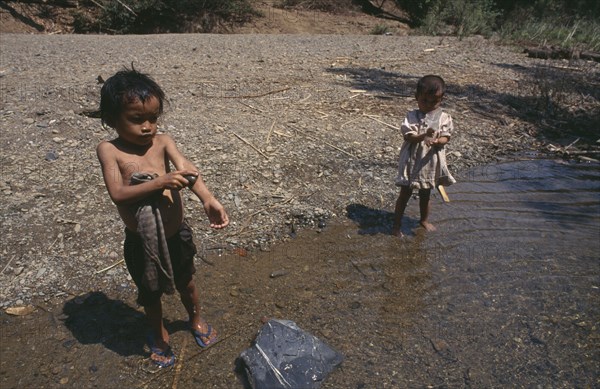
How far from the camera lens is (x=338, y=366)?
2.75 meters

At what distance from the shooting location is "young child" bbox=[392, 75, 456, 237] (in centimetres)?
361

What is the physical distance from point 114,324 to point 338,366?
4.57 ft

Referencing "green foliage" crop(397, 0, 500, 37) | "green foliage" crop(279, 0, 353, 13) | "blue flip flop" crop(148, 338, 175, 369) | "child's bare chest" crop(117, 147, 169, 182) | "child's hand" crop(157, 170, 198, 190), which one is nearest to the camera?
"child's hand" crop(157, 170, 198, 190)

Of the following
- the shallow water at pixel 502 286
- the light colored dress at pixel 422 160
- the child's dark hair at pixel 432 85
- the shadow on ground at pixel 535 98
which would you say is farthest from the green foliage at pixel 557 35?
the child's dark hair at pixel 432 85

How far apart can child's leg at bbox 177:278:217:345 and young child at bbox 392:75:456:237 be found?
1921 millimetres

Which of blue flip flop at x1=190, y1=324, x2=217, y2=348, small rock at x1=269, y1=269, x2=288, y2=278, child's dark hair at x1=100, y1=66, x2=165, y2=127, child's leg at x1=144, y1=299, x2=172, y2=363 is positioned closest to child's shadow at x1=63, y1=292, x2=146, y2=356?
child's leg at x1=144, y1=299, x2=172, y2=363

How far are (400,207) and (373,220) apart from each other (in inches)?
13.3

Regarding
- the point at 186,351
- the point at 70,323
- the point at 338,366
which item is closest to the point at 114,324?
the point at 70,323

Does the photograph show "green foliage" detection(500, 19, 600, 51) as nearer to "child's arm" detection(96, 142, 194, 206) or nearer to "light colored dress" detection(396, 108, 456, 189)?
"light colored dress" detection(396, 108, 456, 189)

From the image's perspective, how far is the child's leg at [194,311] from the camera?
2.74 metres

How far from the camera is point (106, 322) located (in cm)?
298

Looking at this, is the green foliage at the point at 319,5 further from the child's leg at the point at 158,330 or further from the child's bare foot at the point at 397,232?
the child's leg at the point at 158,330

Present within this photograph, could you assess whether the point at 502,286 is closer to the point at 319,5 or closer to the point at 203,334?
the point at 203,334

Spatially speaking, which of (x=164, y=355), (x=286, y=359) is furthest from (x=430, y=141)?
(x=164, y=355)
